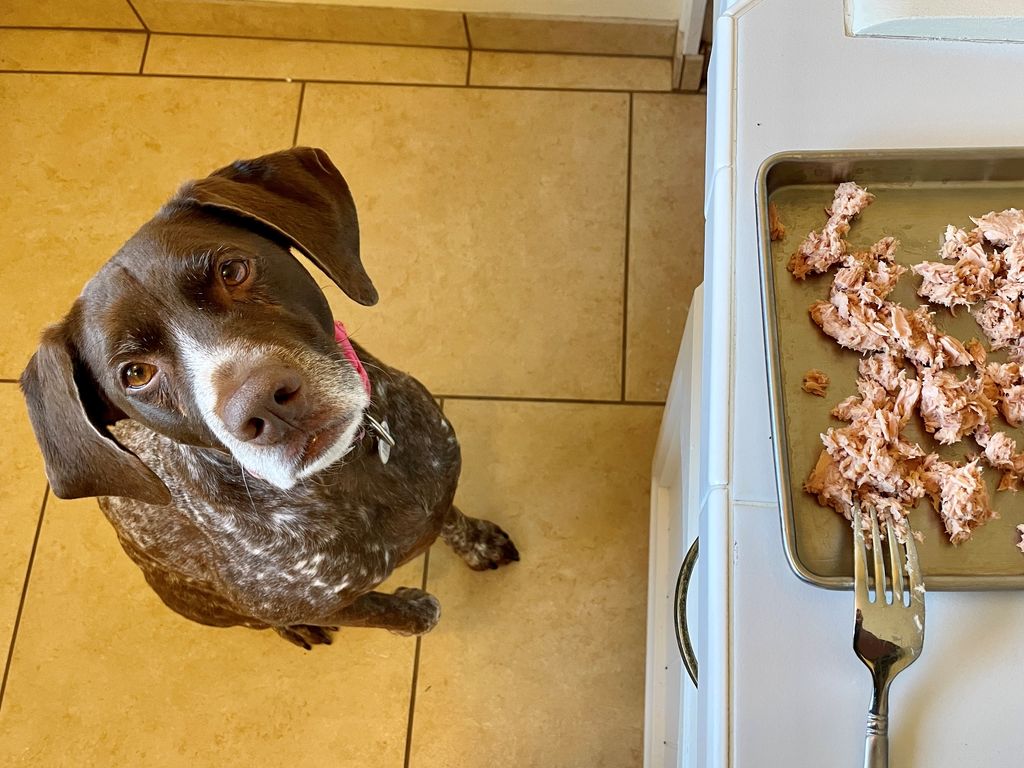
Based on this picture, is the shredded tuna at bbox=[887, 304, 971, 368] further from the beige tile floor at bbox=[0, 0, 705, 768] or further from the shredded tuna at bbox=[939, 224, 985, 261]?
the beige tile floor at bbox=[0, 0, 705, 768]

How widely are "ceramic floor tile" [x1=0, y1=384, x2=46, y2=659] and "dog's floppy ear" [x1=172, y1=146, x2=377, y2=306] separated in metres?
1.22

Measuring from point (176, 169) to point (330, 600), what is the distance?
1607mm

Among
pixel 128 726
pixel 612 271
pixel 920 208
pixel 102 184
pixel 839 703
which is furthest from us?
pixel 102 184

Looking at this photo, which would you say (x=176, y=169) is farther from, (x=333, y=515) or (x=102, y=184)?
(x=333, y=515)

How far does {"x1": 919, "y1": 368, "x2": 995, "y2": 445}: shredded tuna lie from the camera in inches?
33.4

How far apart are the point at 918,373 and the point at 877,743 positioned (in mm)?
388

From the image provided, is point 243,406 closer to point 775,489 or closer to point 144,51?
point 775,489

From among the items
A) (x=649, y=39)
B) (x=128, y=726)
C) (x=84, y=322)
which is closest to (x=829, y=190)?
(x=84, y=322)

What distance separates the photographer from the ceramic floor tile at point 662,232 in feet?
7.02

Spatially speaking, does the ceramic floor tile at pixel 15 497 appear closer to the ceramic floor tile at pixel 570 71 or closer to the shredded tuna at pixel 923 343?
the ceramic floor tile at pixel 570 71

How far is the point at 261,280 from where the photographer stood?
3.85 feet

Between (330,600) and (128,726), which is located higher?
(330,600)

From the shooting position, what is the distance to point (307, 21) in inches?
97.7

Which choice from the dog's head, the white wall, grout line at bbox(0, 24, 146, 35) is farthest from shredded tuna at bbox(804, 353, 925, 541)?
grout line at bbox(0, 24, 146, 35)
